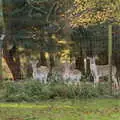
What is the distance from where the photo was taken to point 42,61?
1505cm

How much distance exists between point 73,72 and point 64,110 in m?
4.03

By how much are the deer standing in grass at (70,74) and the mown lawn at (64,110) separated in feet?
6.40

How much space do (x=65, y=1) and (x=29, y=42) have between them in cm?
226

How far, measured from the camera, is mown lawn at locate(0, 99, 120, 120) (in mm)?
8336

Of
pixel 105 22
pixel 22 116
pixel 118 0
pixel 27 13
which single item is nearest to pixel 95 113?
pixel 22 116

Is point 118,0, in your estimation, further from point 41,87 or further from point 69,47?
point 41,87

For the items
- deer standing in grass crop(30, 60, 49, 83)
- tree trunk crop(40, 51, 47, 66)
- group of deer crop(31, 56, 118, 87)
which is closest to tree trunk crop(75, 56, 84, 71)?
group of deer crop(31, 56, 118, 87)

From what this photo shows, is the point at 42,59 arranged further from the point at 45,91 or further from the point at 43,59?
the point at 45,91

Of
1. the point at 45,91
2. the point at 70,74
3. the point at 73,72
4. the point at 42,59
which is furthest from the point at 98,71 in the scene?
the point at 45,91

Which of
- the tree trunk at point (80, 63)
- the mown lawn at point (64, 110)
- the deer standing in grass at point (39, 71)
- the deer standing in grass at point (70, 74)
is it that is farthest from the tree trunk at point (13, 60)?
the mown lawn at point (64, 110)

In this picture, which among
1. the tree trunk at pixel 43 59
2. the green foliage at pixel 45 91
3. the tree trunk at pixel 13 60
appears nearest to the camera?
the green foliage at pixel 45 91

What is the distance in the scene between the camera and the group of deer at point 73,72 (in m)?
12.8

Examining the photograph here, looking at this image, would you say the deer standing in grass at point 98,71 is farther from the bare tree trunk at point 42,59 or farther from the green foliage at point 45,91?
the bare tree trunk at point 42,59

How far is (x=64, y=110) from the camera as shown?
30.2ft
